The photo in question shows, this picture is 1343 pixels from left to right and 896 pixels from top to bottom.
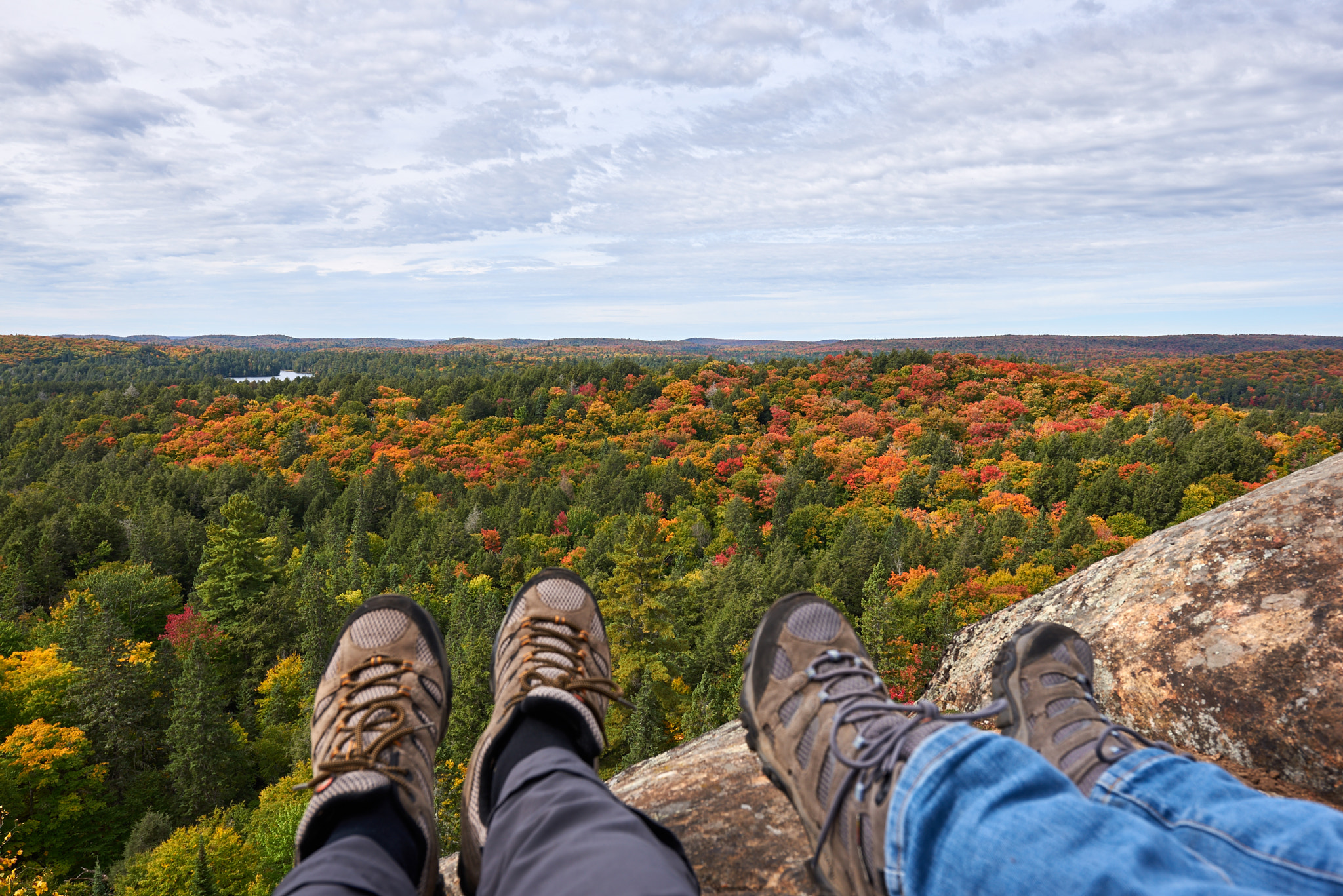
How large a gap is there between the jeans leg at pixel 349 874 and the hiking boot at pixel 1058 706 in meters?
2.22

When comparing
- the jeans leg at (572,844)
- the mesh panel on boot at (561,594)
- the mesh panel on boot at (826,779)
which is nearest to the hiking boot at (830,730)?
the mesh panel on boot at (826,779)

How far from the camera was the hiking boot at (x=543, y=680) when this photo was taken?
2.37 meters

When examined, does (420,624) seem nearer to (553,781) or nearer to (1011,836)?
(553,781)

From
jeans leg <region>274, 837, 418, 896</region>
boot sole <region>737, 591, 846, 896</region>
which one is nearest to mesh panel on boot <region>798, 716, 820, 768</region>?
boot sole <region>737, 591, 846, 896</region>

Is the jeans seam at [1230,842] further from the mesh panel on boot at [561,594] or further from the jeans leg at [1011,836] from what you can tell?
the mesh panel on boot at [561,594]

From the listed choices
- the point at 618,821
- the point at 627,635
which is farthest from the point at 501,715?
the point at 627,635

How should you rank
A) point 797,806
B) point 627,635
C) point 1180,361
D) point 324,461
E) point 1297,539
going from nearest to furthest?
1. point 797,806
2. point 1297,539
3. point 627,635
4. point 324,461
5. point 1180,361

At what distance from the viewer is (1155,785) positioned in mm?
1843

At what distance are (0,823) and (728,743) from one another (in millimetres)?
30882

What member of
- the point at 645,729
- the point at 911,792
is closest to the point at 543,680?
the point at 911,792

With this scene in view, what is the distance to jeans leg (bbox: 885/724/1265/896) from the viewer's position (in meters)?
1.28

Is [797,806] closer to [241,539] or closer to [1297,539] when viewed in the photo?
[1297,539]

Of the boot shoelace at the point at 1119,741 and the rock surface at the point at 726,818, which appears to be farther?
the rock surface at the point at 726,818

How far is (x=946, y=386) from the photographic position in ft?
267
